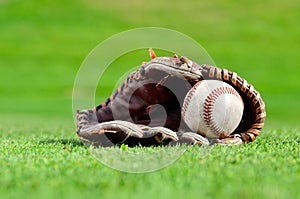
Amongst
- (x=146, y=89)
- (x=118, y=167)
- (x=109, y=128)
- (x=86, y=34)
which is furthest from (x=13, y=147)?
(x=86, y=34)

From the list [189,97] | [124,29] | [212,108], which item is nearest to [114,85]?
[124,29]

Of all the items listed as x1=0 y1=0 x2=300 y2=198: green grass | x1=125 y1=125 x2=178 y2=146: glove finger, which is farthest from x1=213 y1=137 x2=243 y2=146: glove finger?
x1=125 y1=125 x2=178 y2=146: glove finger

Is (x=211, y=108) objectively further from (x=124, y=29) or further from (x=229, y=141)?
(x=124, y=29)

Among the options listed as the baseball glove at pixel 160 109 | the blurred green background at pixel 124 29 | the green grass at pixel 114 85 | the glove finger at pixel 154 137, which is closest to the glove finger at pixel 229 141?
the baseball glove at pixel 160 109

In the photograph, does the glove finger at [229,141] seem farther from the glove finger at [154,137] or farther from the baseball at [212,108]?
the glove finger at [154,137]

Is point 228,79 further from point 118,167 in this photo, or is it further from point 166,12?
point 166,12

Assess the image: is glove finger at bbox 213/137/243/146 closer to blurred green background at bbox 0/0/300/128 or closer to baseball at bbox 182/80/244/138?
baseball at bbox 182/80/244/138
